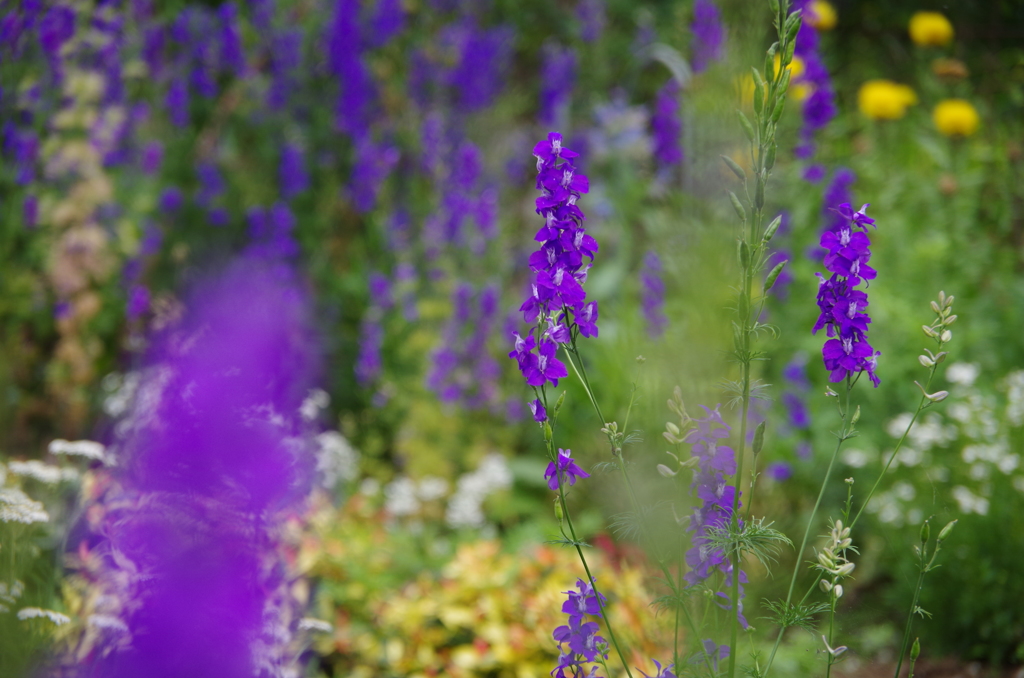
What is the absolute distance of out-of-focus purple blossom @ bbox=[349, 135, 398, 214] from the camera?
4.44 metres

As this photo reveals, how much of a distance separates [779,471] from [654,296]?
0.85m

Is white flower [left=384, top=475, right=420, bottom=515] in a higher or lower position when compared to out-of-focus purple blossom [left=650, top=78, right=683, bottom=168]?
lower

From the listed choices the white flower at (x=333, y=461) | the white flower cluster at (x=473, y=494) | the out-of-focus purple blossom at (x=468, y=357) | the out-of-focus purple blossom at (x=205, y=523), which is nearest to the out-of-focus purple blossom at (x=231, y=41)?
the out-of-focus purple blossom at (x=468, y=357)

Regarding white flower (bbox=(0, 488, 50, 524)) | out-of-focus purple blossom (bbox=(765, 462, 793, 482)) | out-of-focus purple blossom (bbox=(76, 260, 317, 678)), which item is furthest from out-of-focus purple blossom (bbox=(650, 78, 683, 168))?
white flower (bbox=(0, 488, 50, 524))

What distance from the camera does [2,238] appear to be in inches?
150

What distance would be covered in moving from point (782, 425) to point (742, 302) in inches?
86.8

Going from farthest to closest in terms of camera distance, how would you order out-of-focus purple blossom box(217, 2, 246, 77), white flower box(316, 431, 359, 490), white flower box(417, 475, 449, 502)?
out-of-focus purple blossom box(217, 2, 246, 77)
white flower box(417, 475, 449, 502)
white flower box(316, 431, 359, 490)

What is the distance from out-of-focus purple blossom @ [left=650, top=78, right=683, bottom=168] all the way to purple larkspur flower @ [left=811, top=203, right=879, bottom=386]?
2.18 meters

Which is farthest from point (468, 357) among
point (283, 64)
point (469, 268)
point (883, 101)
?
point (883, 101)

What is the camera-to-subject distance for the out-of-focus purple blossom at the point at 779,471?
9.07 ft

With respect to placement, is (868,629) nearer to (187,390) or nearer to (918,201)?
(187,390)

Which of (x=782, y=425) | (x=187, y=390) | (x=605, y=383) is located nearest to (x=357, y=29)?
(x=605, y=383)

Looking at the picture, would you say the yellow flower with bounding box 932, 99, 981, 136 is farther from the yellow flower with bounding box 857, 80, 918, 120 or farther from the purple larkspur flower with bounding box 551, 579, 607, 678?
the purple larkspur flower with bounding box 551, 579, 607, 678

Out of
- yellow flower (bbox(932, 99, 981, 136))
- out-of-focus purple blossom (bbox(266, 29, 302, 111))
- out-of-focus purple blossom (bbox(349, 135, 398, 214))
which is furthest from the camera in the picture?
out-of-focus purple blossom (bbox(266, 29, 302, 111))
